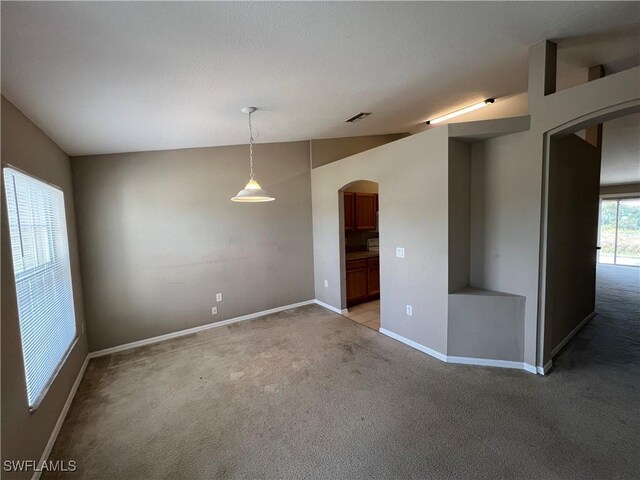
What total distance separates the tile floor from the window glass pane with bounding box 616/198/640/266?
9.17m

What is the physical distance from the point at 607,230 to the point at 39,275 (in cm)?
1354

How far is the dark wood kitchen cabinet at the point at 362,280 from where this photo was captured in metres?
5.05

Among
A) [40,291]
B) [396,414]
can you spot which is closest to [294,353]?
[396,414]

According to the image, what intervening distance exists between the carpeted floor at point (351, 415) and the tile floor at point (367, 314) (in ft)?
2.45

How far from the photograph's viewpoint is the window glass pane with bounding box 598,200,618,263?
8930 millimetres

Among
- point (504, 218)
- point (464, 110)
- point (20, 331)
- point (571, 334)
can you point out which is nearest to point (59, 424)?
point (20, 331)

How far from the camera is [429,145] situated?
122 inches

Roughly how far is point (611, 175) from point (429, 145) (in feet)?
27.1

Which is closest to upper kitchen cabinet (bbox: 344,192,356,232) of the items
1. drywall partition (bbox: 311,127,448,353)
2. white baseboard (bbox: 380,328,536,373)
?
drywall partition (bbox: 311,127,448,353)

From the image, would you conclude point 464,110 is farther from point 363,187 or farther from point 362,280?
point 362,280

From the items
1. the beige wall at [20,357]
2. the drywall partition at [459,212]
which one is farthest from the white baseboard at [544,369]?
the beige wall at [20,357]

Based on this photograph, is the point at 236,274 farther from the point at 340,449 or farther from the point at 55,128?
the point at 340,449

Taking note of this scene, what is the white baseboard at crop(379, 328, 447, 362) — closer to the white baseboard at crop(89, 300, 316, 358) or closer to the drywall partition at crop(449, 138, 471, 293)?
the drywall partition at crop(449, 138, 471, 293)

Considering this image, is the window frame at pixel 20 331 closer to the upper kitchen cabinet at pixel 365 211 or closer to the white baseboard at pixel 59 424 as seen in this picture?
the white baseboard at pixel 59 424
